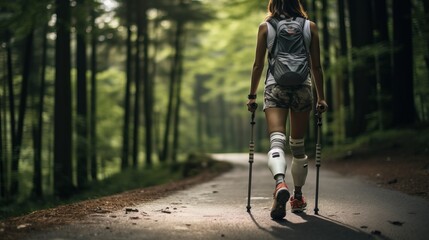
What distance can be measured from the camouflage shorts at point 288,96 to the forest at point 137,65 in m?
5.92

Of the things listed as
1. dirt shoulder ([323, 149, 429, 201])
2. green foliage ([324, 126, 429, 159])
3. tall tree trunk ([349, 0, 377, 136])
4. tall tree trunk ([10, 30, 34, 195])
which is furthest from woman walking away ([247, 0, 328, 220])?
tall tree trunk ([10, 30, 34, 195])

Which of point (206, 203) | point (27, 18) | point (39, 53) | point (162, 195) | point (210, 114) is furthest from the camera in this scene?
point (210, 114)

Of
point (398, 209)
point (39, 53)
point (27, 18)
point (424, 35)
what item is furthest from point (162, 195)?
point (39, 53)

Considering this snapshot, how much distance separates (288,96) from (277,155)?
0.62 m

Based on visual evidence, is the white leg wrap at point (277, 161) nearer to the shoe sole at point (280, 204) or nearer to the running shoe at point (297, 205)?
the shoe sole at point (280, 204)

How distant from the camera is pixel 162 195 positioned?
7.75 metres

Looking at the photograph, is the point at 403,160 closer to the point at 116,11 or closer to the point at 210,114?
the point at 116,11

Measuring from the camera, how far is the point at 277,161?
500cm

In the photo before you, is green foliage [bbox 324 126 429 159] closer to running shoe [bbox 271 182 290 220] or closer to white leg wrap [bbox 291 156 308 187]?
white leg wrap [bbox 291 156 308 187]

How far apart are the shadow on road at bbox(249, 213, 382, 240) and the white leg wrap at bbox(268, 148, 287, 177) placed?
0.48 metres

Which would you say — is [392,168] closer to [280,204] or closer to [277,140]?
[277,140]

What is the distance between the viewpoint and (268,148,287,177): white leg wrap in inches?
195

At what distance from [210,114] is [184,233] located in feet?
180

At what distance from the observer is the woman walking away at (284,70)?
16.5 feet
